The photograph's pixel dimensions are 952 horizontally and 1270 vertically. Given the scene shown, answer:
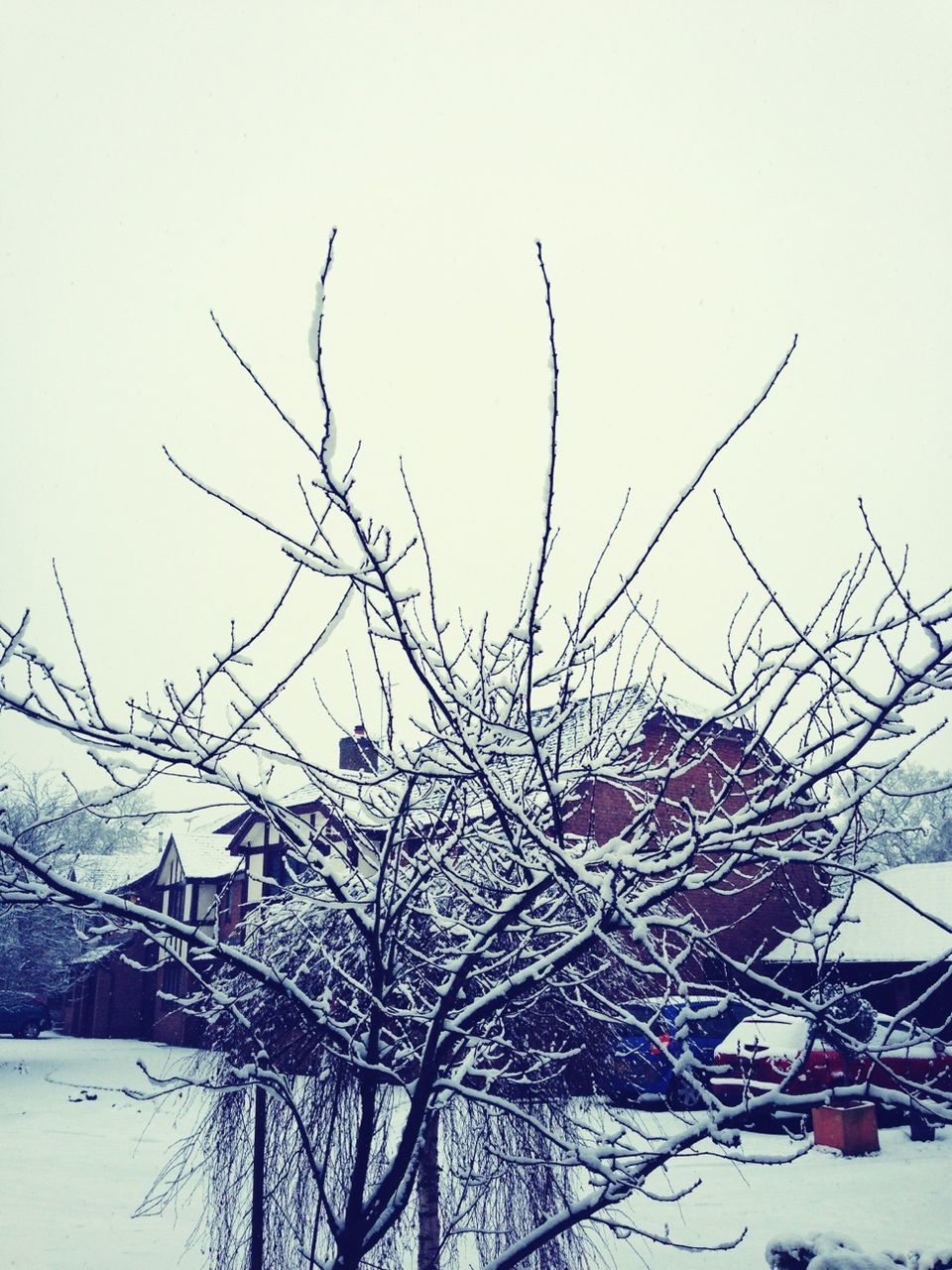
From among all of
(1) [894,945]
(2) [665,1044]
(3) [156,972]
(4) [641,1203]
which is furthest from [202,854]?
(2) [665,1044]

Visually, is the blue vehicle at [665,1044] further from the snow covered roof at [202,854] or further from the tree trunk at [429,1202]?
the snow covered roof at [202,854]

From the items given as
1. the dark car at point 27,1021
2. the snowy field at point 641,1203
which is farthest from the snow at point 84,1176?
the dark car at point 27,1021

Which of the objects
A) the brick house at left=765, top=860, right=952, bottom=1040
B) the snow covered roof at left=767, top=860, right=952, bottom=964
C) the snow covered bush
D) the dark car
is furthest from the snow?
the snow covered roof at left=767, top=860, right=952, bottom=964

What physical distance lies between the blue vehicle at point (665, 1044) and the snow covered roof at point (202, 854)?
17347mm

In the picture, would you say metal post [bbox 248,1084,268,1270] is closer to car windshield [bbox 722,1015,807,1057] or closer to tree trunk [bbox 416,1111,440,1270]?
tree trunk [bbox 416,1111,440,1270]

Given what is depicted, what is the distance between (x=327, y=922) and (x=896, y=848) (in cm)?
3874

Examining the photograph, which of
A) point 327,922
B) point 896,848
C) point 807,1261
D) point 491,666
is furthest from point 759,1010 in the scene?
point 896,848

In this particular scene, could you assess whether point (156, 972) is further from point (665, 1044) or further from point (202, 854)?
point (665, 1044)

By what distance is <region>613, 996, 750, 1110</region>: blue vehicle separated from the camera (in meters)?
2.47

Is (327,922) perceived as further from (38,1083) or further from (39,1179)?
(38,1083)

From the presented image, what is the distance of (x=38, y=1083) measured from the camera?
67.7ft

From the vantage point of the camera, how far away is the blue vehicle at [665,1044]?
8.10 feet

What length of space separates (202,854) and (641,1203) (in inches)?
922

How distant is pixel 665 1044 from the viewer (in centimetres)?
752
